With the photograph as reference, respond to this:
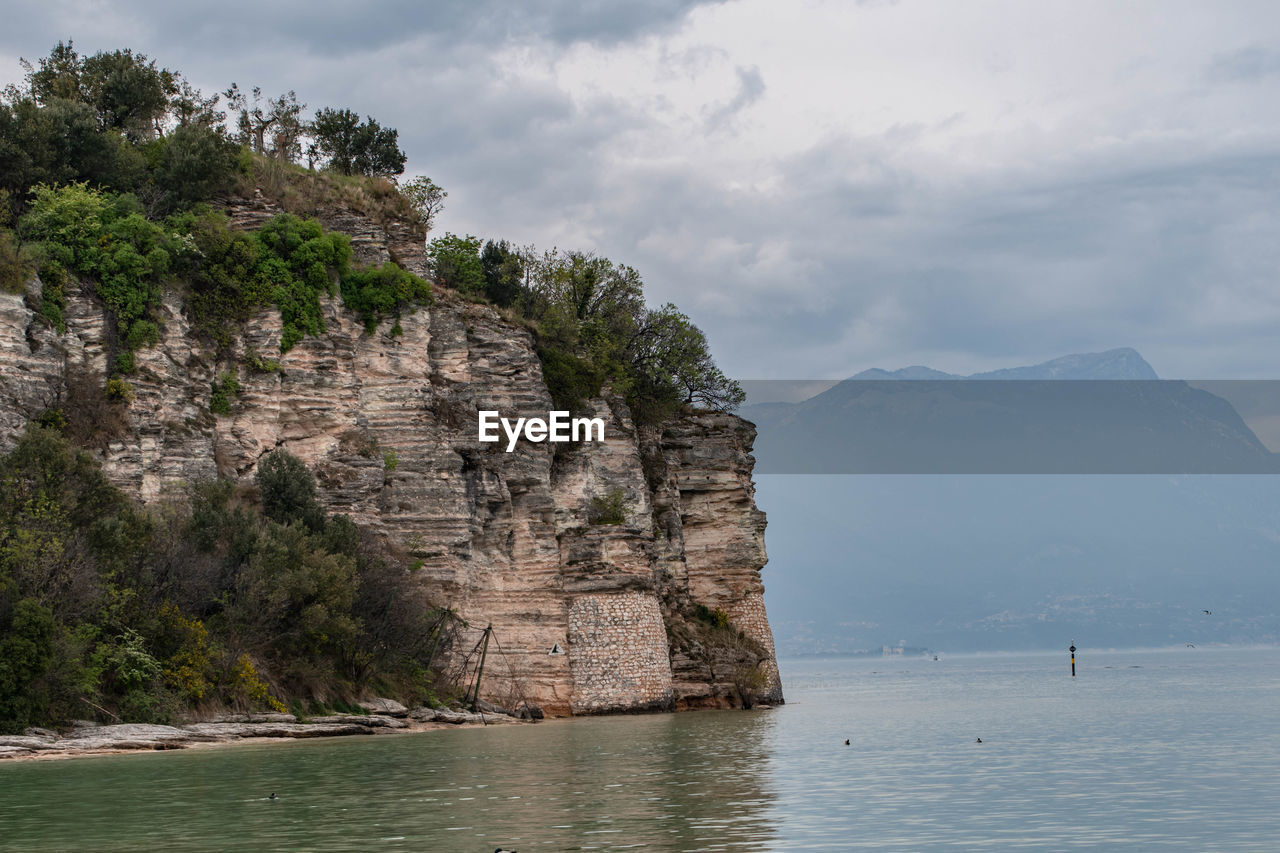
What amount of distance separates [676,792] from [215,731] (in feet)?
52.1

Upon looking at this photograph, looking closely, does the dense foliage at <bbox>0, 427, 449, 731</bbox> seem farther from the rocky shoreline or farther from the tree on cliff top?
the tree on cliff top

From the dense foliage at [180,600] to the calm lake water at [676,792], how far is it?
3171 millimetres

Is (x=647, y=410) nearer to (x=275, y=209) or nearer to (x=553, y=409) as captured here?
(x=553, y=409)

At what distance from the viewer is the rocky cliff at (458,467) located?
4772cm

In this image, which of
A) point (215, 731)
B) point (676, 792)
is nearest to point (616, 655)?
point (215, 731)

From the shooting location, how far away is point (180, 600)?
129 feet

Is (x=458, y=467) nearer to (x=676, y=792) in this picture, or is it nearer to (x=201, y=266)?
(x=201, y=266)

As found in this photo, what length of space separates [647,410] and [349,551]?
24.7 meters

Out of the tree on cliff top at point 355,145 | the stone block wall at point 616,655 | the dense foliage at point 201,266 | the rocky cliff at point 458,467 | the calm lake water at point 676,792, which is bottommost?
the calm lake water at point 676,792

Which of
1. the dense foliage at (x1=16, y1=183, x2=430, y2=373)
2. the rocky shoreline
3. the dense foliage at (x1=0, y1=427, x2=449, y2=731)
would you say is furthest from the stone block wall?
the dense foliage at (x1=16, y1=183, x2=430, y2=373)

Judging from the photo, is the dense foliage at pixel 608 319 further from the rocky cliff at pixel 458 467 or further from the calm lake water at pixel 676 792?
the calm lake water at pixel 676 792

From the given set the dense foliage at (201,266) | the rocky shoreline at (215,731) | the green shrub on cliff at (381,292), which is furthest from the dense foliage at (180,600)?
the green shrub on cliff at (381,292)

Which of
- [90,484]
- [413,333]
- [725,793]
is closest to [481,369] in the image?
[413,333]

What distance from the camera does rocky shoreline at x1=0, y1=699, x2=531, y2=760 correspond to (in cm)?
3162
